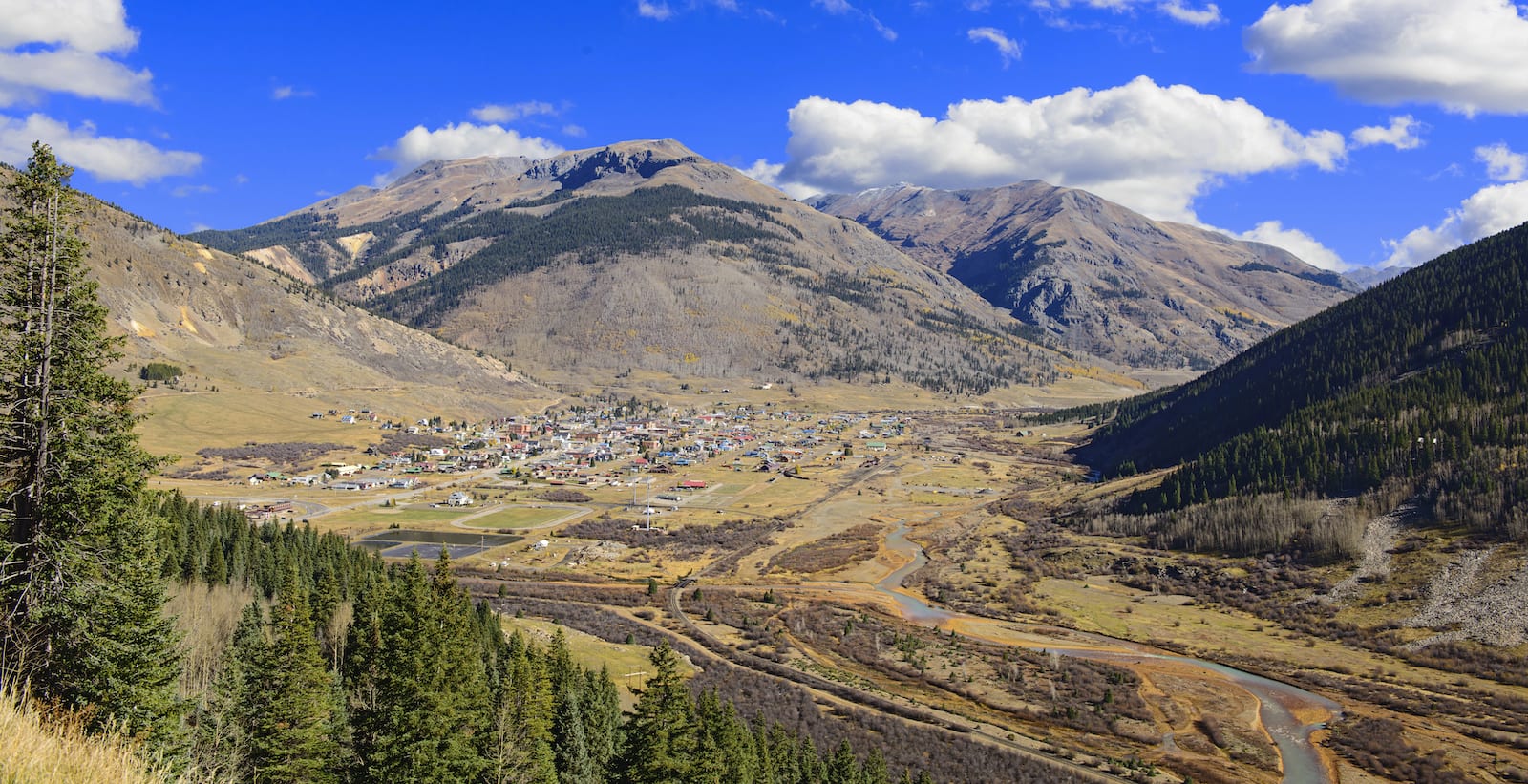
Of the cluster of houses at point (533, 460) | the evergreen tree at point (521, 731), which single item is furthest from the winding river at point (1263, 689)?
the cluster of houses at point (533, 460)

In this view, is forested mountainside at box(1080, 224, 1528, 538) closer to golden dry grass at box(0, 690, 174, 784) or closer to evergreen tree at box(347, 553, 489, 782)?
evergreen tree at box(347, 553, 489, 782)

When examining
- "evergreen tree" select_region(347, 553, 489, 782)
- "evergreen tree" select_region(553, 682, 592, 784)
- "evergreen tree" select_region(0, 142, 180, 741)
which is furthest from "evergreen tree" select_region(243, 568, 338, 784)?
"evergreen tree" select_region(0, 142, 180, 741)

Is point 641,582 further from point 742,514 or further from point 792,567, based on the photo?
point 742,514

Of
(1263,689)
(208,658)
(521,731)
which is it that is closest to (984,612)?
(1263,689)

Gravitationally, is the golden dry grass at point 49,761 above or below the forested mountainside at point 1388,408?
below

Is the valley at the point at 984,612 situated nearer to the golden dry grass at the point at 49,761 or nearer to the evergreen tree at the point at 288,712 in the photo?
the evergreen tree at the point at 288,712

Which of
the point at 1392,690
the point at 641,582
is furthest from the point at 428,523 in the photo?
the point at 1392,690
